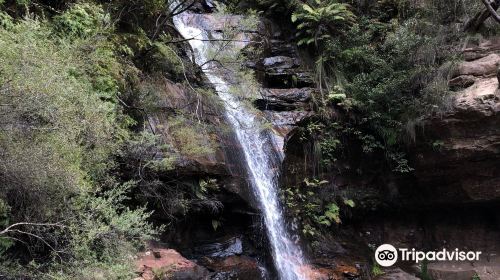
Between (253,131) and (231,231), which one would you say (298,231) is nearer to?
(231,231)

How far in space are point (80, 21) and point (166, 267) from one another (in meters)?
3.50

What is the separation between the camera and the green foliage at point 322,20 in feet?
35.5

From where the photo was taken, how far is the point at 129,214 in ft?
15.0

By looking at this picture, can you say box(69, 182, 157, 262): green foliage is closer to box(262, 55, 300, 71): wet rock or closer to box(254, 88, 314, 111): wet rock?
box(254, 88, 314, 111): wet rock

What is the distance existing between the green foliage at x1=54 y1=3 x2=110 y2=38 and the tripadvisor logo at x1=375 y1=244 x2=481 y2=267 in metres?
7.40

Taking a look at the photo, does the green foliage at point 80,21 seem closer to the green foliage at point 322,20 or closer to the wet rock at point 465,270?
the green foliage at point 322,20

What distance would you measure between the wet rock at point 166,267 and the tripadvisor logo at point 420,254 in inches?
201

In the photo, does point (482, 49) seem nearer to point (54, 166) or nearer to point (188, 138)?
point (188, 138)

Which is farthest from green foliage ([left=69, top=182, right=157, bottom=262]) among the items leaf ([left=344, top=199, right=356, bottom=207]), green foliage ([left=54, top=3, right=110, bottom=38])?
leaf ([left=344, top=199, right=356, bottom=207])

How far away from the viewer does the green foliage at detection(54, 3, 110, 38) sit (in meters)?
5.50

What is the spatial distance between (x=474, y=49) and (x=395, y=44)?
167 cm

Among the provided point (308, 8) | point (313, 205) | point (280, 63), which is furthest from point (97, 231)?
point (308, 8)

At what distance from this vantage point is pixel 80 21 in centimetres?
571

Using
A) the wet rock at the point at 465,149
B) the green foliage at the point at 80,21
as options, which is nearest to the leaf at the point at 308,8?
Result: the wet rock at the point at 465,149
